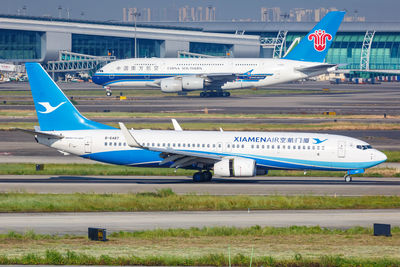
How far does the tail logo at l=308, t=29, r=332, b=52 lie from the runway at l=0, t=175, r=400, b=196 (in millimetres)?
65660

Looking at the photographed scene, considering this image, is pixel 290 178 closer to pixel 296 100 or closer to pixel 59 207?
pixel 59 207

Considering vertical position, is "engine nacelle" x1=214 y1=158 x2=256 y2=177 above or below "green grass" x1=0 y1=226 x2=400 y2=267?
above

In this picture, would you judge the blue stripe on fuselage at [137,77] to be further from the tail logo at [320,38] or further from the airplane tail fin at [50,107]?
the airplane tail fin at [50,107]

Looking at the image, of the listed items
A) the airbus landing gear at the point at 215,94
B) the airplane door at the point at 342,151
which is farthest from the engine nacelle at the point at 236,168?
the airbus landing gear at the point at 215,94

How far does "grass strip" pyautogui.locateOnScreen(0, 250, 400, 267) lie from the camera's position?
22562 millimetres

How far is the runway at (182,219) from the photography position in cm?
3011

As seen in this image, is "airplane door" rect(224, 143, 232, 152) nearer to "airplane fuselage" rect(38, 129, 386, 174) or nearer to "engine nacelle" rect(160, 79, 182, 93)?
"airplane fuselage" rect(38, 129, 386, 174)

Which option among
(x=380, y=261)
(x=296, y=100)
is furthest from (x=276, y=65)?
(x=380, y=261)

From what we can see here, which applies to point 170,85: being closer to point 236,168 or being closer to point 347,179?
point 347,179

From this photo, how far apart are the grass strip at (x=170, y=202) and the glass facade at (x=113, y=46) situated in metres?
156

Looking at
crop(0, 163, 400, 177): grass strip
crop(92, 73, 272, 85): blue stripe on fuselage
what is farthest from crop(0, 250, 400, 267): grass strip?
crop(92, 73, 272, 85): blue stripe on fuselage

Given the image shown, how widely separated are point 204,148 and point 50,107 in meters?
10.7

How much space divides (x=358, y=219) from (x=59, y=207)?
14715mm

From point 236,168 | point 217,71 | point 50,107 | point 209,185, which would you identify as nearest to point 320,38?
point 217,71
